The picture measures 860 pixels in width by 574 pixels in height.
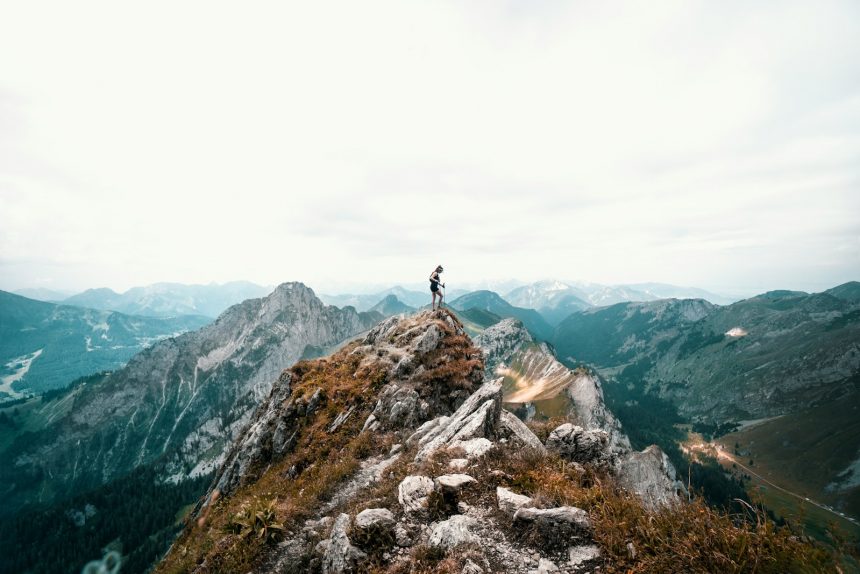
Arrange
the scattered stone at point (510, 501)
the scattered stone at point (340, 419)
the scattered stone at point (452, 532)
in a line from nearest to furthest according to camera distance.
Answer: the scattered stone at point (452, 532) → the scattered stone at point (510, 501) → the scattered stone at point (340, 419)

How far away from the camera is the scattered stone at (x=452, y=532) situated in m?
8.91

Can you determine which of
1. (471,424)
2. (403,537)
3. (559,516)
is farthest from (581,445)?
(403,537)

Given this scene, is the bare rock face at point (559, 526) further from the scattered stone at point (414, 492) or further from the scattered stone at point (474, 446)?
the scattered stone at point (474, 446)

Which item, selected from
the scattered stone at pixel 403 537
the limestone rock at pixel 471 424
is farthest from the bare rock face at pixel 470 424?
the scattered stone at pixel 403 537

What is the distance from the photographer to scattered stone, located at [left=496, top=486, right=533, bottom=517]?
32.6 ft

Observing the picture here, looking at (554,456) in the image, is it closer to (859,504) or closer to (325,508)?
(325,508)

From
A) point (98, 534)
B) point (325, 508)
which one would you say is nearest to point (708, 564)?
point (325, 508)

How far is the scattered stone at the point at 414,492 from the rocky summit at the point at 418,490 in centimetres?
4

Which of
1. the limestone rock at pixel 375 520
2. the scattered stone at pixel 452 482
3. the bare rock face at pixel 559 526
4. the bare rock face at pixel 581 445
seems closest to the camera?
the bare rock face at pixel 559 526

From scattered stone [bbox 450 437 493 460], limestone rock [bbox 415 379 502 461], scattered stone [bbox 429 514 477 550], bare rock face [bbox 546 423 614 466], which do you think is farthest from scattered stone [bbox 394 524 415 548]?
bare rock face [bbox 546 423 614 466]

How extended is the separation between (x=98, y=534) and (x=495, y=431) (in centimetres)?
26462

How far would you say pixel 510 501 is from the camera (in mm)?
10250

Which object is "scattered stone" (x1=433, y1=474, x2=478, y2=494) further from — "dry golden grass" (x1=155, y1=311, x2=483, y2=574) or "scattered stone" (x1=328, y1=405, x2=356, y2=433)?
"scattered stone" (x1=328, y1=405, x2=356, y2=433)

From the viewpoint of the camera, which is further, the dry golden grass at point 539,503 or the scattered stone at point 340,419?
the scattered stone at point 340,419
